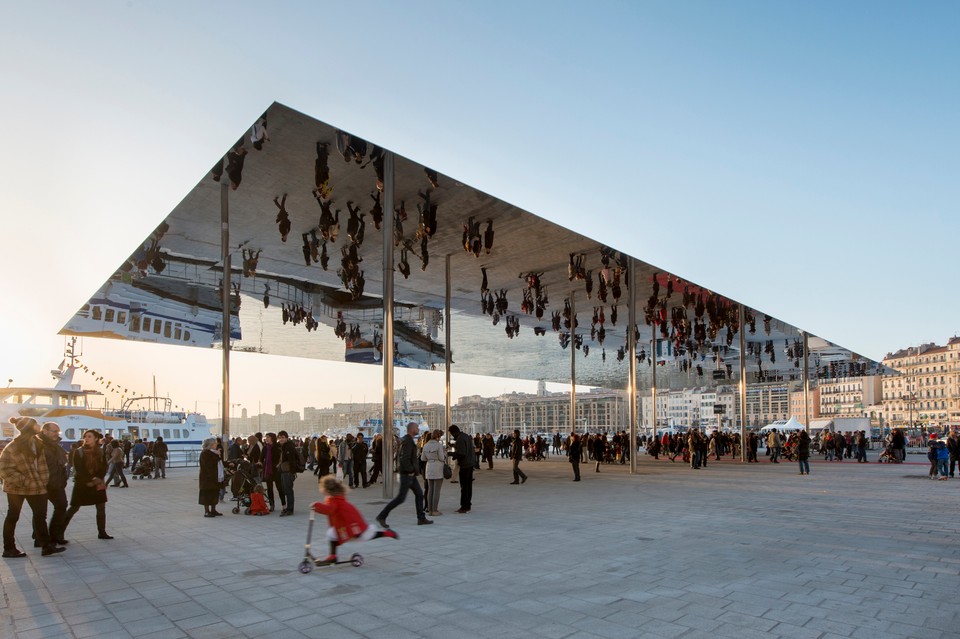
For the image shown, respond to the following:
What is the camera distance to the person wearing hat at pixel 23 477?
7102 millimetres

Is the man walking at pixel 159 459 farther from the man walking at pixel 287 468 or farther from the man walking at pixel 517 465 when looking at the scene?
the man walking at pixel 287 468

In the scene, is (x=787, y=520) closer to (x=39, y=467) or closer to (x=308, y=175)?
(x=39, y=467)

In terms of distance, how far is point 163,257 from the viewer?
18.0 m

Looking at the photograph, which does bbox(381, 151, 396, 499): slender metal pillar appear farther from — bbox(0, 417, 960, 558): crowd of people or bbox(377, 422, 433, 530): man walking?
bbox(377, 422, 433, 530): man walking

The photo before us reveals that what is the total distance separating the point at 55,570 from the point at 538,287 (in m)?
17.2

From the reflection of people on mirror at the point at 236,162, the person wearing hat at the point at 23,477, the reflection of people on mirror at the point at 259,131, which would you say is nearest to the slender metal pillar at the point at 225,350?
the reflection of people on mirror at the point at 236,162

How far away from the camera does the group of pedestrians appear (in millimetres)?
7129

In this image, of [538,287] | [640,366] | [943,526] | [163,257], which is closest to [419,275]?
[538,287]

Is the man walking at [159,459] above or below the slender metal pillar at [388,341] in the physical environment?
below

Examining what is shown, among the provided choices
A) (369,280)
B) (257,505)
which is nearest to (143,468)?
(369,280)

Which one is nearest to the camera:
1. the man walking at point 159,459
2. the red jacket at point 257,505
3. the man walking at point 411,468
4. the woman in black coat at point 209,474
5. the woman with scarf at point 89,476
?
the woman with scarf at point 89,476

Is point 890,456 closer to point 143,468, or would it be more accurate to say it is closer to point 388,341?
point 388,341

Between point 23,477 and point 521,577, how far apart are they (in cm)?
553

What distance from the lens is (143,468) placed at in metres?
21.1
